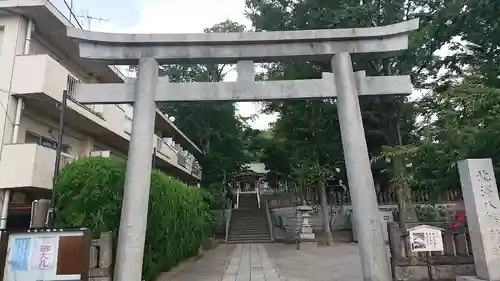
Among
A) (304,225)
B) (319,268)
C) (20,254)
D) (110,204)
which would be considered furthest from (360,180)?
(304,225)

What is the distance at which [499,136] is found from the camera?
690 centimetres

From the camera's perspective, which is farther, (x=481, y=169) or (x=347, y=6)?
(x=347, y=6)

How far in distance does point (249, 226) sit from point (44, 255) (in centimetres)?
1895

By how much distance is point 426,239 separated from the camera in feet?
24.0

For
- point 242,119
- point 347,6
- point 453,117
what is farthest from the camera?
point 242,119

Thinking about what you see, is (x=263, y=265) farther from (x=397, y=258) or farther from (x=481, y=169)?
(x=481, y=169)

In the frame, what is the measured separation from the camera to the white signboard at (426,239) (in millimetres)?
7277

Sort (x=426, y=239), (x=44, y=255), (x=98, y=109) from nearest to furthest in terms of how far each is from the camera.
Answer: (x=44, y=255) → (x=426, y=239) → (x=98, y=109)

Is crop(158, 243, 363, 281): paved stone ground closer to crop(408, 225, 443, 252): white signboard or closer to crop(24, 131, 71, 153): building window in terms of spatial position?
crop(408, 225, 443, 252): white signboard

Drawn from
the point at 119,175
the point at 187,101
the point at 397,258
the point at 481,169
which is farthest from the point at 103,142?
the point at 481,169

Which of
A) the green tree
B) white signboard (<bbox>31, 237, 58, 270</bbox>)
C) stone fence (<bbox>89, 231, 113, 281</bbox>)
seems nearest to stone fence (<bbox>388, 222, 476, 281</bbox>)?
stone fence (<bbox>89, 231, 113, 281</bbox>)

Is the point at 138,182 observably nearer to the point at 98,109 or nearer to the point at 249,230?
the point at 98,109

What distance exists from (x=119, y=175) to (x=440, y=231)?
6.79m

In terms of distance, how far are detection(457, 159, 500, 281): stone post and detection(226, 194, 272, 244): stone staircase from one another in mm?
15899
